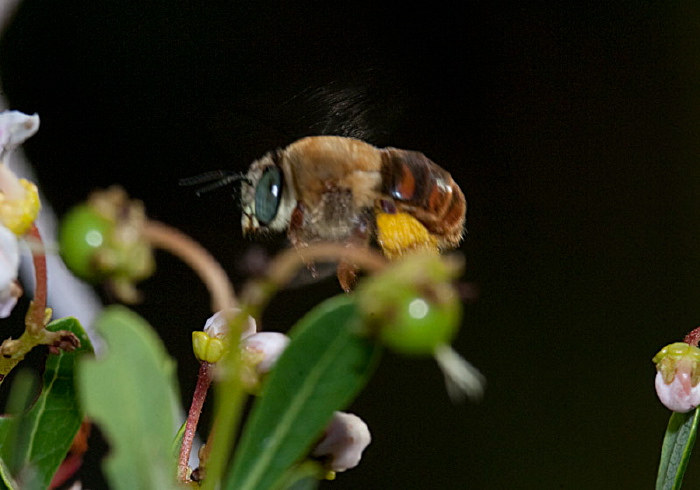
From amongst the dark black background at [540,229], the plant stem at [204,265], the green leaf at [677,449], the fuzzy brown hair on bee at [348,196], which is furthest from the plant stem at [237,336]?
the dark black background at [540,229]

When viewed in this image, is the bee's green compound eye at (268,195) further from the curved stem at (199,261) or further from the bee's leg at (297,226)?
the curved stem at (199,261)

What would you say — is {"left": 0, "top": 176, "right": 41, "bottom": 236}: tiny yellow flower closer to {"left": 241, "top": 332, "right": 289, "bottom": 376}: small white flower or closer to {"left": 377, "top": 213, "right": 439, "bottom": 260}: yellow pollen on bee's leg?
{"left": 241, "top": 332, "right": 289, "bottom": 376}: small white flower

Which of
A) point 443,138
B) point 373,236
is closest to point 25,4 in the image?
point 443,138

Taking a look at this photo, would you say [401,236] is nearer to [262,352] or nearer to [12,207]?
[262,352]

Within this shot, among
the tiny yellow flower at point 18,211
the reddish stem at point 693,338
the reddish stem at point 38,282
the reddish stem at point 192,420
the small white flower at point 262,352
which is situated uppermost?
the reddish stem at point 693,338

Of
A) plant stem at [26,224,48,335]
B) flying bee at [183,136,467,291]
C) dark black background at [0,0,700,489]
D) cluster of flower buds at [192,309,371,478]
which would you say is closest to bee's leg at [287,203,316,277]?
flying bee at [183,136,467,291]

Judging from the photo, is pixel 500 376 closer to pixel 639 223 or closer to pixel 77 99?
pixel 639 223

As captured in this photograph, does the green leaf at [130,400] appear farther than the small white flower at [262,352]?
No
